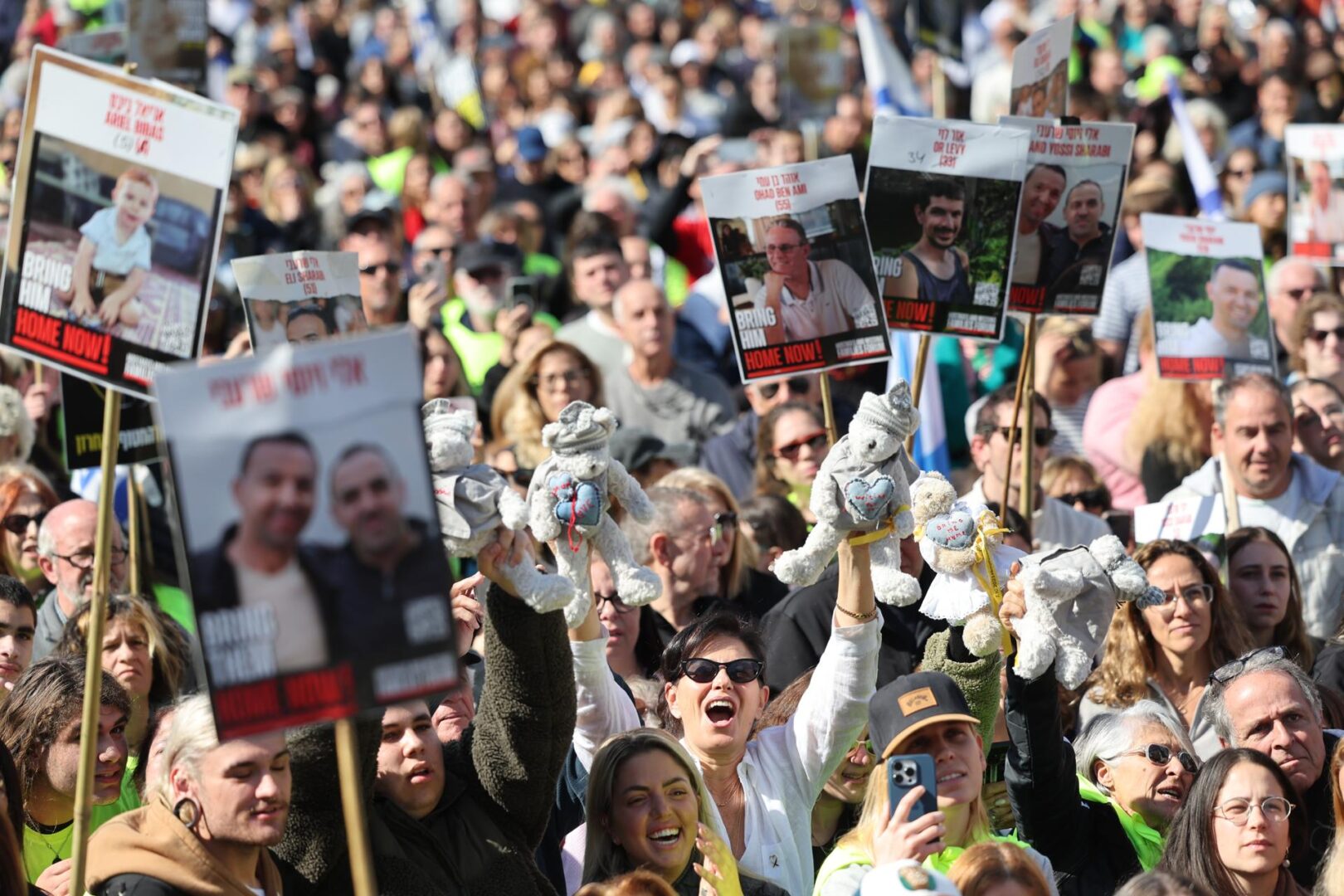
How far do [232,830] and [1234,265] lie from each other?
17.9 feet

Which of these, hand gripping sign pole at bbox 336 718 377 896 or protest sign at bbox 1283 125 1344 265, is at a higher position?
protest sign at bbox 1283 125 1344 265

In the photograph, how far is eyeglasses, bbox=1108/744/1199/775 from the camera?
18.1ft

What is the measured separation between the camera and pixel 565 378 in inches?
319

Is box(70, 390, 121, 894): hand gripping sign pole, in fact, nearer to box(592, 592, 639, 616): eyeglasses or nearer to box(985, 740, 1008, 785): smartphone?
Result: box(592, 592, 639, 616): eyeglasses

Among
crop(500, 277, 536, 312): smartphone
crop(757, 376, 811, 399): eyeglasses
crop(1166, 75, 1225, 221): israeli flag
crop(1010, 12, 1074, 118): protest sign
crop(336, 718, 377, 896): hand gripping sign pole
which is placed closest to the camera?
crop(336, 718, 377, 896): hand gripping sign pole

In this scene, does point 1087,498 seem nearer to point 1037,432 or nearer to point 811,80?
point 1037,432

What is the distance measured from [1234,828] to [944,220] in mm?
2407

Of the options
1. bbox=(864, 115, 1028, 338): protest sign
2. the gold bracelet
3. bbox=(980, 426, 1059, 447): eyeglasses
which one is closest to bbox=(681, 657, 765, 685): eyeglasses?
the gold bracelet

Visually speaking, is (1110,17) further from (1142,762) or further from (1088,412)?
(1142,762)

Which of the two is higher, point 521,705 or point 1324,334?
point 1324,334

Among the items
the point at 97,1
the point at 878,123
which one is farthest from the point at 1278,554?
the point at 97,1

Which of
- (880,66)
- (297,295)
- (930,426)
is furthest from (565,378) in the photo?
(880,66)

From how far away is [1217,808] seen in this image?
495cm

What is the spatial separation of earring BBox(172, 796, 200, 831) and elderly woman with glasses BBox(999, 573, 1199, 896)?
1.88 meters
